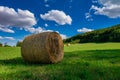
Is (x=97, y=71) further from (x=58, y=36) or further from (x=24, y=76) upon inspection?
(x=58, y=36)

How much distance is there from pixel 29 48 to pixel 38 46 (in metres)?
0.67

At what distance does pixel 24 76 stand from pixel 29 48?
16.4 ft

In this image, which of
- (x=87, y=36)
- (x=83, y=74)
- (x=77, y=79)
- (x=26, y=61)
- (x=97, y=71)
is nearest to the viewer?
(x=77, y=79)

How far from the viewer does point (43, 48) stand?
13266 mm

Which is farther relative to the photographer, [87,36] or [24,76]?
[87,36]

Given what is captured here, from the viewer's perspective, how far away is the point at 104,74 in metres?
9.50

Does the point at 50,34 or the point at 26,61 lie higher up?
the point at 50,34

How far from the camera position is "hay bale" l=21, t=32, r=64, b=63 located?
13.3 m

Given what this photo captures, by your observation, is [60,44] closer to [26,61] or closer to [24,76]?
[26,61]

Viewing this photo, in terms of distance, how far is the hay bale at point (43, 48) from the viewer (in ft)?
43.7

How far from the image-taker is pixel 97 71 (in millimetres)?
10164

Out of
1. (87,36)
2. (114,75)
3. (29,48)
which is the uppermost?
(87,36)

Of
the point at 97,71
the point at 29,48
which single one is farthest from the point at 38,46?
the point at 97,71

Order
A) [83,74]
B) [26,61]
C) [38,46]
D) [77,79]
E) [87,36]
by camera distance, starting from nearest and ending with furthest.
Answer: [77,79]
[83,74]
[38,46]
[26,61]
[87,36]
